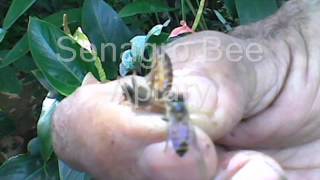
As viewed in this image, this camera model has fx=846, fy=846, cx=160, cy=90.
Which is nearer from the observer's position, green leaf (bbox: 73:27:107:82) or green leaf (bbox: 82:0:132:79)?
green leaf (bbox: 73:27:107:82)

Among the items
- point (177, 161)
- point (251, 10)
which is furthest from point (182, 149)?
point (251, 10)

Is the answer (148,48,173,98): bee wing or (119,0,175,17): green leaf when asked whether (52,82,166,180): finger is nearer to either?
(148,48,173,98): bee wing

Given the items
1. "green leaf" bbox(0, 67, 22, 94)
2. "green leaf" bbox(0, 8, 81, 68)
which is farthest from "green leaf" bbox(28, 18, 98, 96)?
"green leaf" bbox(0, 67, 22, 94)

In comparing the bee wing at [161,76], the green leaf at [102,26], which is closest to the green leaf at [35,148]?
the green leaf at [102,26]

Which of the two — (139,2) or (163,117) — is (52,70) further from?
(163,117)

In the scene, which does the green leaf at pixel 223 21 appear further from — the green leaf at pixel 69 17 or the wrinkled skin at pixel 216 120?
the wrinkled skin at pixel 216 120

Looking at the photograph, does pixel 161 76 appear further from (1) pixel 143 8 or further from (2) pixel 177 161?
(1) pixel 143 8
